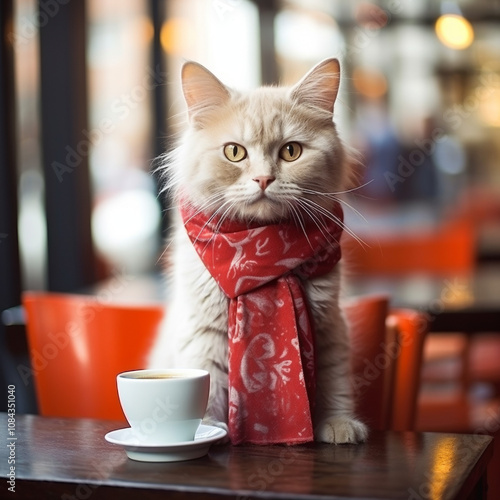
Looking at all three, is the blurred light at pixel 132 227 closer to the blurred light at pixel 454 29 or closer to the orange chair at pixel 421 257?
the orange chair at pixel 421 257

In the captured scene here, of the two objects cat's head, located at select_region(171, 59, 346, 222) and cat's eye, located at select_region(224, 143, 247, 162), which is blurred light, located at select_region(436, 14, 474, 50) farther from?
cat's eye, located at select_region(224, 143, 247, 162)

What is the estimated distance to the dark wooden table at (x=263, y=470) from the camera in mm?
928

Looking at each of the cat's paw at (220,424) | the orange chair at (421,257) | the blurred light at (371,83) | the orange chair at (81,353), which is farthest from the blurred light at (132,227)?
the blurred light at (371,83)

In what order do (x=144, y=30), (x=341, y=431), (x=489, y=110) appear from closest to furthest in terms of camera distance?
(x=341, y=431) → (x=144, y=30) → (x=489, y=110)

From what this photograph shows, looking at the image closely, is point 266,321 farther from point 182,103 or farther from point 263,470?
point 182,103

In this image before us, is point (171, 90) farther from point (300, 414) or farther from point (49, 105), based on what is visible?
point (300, 414)

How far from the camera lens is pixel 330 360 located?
1392 mm

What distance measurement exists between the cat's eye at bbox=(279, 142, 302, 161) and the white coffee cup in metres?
0.42

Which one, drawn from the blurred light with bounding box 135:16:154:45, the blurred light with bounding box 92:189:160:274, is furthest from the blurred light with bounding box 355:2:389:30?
the blurred light with bounding box 92:189:160:274

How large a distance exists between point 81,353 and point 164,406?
35.8 inches

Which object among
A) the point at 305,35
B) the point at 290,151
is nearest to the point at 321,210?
the point at 290,151

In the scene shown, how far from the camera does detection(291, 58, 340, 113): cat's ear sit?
4.54 feet

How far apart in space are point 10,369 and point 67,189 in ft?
5.78

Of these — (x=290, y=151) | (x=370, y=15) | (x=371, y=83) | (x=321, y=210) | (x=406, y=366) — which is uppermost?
(x=370, y=15)
